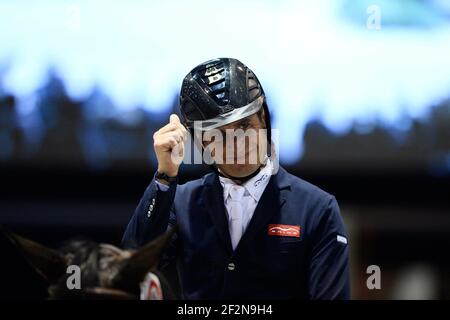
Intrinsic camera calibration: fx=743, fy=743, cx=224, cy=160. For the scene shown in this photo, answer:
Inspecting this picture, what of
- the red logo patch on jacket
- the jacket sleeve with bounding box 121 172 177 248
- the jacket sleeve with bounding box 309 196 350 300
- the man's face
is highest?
the man's face

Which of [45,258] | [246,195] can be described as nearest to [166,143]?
[246,195]

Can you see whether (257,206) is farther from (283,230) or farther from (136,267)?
(136,267)

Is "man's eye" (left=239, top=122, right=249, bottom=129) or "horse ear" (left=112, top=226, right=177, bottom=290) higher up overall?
"man's eye" (left=239, top=122, right=249, bottom=129)

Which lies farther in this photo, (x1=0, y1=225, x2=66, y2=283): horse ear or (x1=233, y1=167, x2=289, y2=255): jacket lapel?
(x1=233, y1=167, x2=289, y2=255): jacket lapel

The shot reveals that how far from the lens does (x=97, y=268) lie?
5.17 ft

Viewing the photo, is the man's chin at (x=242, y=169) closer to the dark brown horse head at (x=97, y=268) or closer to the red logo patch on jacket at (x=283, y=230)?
the red logo patch on jacket at (x=283, y=230)

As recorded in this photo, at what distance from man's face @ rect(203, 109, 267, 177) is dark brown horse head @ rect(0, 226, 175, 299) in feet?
1.55

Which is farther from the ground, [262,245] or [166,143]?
[166,143]

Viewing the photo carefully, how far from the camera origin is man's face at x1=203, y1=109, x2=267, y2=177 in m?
2.01

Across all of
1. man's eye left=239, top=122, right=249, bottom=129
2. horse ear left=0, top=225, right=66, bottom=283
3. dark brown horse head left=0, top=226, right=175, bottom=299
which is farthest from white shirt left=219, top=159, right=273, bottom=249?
horse ear left=0, top=225, right=66, bottom=283

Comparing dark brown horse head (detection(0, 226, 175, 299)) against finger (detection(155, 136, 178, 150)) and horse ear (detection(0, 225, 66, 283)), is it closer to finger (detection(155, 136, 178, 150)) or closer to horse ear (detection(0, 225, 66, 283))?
horse ear (detection(0, 225, 66, 283))

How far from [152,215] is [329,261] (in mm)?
475

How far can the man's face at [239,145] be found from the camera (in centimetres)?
201

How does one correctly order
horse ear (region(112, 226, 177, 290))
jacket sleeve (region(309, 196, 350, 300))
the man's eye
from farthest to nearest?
the man's eye
jacket sleeve (region(309, 196, 350, 300))
horse ear (region(112, 226, 177, 290))
